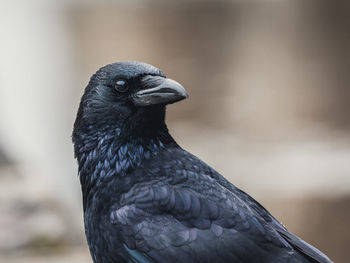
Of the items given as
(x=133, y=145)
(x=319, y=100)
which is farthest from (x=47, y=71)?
(x=133, y=145)

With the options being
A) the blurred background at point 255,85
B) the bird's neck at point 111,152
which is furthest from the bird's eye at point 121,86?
the blurred background at point 255,85

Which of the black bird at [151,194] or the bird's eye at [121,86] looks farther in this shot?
the bird's eye at [121,86]

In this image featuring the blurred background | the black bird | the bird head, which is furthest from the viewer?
the blurred background

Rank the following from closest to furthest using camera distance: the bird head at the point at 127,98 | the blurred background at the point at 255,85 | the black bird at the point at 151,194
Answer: the black bird at the point at 151,194, the bird head at the point at 127,98, the blurred background at the point at 255,85

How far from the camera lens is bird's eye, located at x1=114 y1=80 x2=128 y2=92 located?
7.86 ft

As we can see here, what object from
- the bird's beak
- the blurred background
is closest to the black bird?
the bird's beak

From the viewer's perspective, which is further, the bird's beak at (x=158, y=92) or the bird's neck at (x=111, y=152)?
the bird's neck at (x=111, y=152)

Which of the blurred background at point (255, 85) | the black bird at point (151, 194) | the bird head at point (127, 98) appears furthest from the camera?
the blurred background at point (255, 85)

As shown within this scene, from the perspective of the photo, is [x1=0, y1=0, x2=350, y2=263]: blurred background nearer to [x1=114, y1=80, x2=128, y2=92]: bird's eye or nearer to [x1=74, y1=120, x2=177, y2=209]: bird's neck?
[x1=74, y1=120, x2=177, y2=209]: bird's neck

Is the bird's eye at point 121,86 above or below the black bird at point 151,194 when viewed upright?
above

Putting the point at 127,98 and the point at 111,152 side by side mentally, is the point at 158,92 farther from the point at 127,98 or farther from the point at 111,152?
the point at 111,152

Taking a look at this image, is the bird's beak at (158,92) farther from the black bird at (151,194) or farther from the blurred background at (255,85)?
the blurred background at (255,85)

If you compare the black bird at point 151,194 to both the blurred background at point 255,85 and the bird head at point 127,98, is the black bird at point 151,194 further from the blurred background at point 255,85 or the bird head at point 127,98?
the blurred background at point 255,85

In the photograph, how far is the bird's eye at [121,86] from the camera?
240 cm
